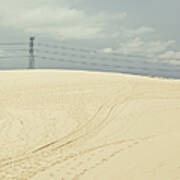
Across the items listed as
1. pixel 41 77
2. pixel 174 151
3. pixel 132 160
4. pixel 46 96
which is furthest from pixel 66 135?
pixel 41 77

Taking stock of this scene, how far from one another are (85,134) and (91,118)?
1.80 m

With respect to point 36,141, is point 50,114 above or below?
above

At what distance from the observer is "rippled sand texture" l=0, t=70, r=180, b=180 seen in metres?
5.99

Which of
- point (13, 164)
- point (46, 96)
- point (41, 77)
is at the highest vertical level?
point (41, 77)

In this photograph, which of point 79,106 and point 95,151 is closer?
point 95,151

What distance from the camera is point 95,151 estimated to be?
721 centimetres

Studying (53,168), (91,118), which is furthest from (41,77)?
(53,168)

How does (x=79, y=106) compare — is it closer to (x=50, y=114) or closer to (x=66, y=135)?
(x=50, y=114)

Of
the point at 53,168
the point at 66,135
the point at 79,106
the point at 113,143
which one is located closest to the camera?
the point at 53,168

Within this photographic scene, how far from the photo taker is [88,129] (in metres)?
9.41

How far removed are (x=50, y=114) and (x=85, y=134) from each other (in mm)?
2638

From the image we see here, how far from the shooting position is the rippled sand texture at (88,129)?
5.99 metres

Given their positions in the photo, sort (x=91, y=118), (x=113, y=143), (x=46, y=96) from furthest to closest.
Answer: (x=46, y=96) < (x=91, y=118) < (x=113, y=143)

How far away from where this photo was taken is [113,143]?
25.8ft
